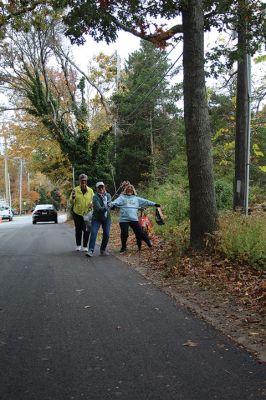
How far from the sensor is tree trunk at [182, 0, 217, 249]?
904 centimetres

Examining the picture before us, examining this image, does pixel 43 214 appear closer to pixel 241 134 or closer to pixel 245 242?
pixel 241 134

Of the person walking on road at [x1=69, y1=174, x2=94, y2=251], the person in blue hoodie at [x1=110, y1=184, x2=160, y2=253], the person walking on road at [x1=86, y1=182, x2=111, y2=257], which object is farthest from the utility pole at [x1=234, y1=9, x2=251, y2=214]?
the person walking on road at [x1=69, y1=174, x2=94, y2=251]

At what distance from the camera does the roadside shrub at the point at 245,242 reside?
25.2ft

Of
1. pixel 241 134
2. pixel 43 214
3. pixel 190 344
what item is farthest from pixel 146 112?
pixel 190 344

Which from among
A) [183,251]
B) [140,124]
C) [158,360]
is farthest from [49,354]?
[140,124]

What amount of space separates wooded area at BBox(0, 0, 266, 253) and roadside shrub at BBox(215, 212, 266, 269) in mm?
458

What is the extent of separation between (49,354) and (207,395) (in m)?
1.61

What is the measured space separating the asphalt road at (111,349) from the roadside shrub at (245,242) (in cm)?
168

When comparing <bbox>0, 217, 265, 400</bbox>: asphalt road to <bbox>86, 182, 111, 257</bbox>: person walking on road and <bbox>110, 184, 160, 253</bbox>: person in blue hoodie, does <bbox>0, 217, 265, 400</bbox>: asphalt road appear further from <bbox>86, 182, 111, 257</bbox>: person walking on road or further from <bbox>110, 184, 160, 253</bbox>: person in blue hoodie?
<bbox>110, 184, 160, 253</bbox>: person in blue hoodie

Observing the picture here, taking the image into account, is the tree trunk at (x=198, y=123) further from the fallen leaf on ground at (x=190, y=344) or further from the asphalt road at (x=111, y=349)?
the fallen leaf on ground at (x=190, y=344)

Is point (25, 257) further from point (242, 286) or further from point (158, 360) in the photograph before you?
point (158, 360)

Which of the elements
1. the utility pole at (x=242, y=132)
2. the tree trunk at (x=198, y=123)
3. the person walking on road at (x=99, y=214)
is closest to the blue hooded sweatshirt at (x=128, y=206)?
the person walking on road at (x=99, y=214)

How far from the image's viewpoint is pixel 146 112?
121ft

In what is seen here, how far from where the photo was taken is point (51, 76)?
3634cm
